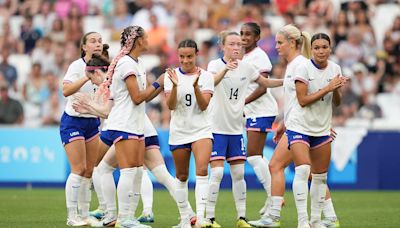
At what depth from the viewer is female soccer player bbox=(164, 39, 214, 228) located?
43.2ft

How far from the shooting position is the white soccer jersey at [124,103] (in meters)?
13.0

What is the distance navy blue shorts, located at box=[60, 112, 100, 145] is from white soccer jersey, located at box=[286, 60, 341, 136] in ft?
9.72

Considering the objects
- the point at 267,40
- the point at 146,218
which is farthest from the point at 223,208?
the point at 267,40

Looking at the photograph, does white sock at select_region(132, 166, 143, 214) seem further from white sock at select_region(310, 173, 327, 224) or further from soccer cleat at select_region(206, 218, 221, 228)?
white sock at select_region(310, 173, 327, 224)

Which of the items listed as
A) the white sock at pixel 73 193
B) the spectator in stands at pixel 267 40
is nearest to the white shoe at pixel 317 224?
the white sock at pixel 73 193

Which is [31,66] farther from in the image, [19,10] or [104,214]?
Result: [104,214]

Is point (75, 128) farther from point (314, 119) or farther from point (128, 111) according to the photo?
point (314, 119)

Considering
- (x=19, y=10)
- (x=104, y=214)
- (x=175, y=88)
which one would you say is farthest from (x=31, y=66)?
(x=175, y=88)

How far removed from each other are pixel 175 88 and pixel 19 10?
17284mm

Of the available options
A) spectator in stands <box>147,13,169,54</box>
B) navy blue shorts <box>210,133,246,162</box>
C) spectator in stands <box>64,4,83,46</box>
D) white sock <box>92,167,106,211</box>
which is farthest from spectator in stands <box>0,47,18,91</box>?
navy blue shorts <box>210,133,246,162</box>

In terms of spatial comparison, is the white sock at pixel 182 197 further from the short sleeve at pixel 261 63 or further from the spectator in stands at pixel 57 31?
the spectator in stands at pixel 57 31

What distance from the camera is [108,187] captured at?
13.8 m

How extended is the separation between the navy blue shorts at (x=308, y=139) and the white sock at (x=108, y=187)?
240cm

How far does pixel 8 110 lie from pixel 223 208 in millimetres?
8516
